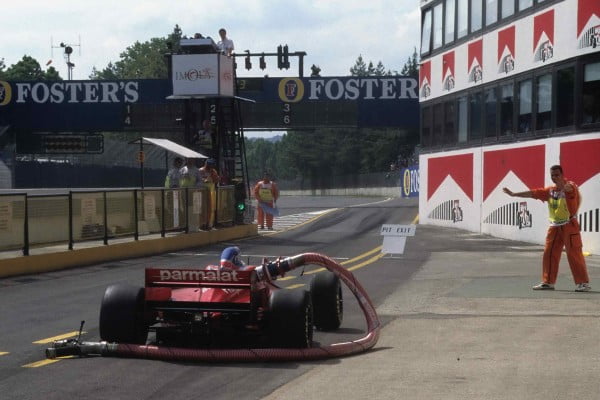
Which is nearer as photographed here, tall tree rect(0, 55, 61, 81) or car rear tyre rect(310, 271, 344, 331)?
car rear tyre rect(310, 271, 344, 331)

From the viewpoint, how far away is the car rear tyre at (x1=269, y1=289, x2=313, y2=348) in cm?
886

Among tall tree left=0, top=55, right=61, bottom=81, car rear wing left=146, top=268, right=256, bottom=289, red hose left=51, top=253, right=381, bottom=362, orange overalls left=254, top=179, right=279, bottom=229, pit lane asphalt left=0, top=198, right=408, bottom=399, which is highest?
tall tree left=0, top=55, right=61, bottom=81

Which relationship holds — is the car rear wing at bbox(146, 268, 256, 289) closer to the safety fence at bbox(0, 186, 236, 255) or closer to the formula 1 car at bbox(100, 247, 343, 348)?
the formula 1 car at bbox(100, 247, 343, 348)

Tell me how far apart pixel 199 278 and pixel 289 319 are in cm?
Answer: 94

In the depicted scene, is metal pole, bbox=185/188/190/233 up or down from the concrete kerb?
up

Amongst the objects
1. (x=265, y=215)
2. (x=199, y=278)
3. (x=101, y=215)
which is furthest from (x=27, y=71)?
(x=199, y=278)

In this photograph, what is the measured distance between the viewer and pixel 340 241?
2658cm

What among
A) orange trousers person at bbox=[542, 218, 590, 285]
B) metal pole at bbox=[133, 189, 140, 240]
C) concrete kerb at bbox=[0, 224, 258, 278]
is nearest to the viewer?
orange trousers person at bbox=[542, 218, 590, 285]

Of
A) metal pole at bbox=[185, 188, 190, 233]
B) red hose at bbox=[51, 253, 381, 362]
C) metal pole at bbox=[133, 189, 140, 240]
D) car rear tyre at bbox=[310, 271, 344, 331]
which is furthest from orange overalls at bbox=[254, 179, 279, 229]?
red hose at bbox=[51, 253, 381, 362]

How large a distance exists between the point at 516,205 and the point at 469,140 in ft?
13.9

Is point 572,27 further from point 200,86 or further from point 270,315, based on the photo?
point 270,315

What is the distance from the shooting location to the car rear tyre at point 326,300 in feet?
34.5

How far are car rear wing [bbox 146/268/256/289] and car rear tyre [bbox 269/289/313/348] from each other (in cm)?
33

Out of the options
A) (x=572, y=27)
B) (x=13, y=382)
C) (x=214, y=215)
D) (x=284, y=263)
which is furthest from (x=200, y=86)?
(x=13, y=382)
